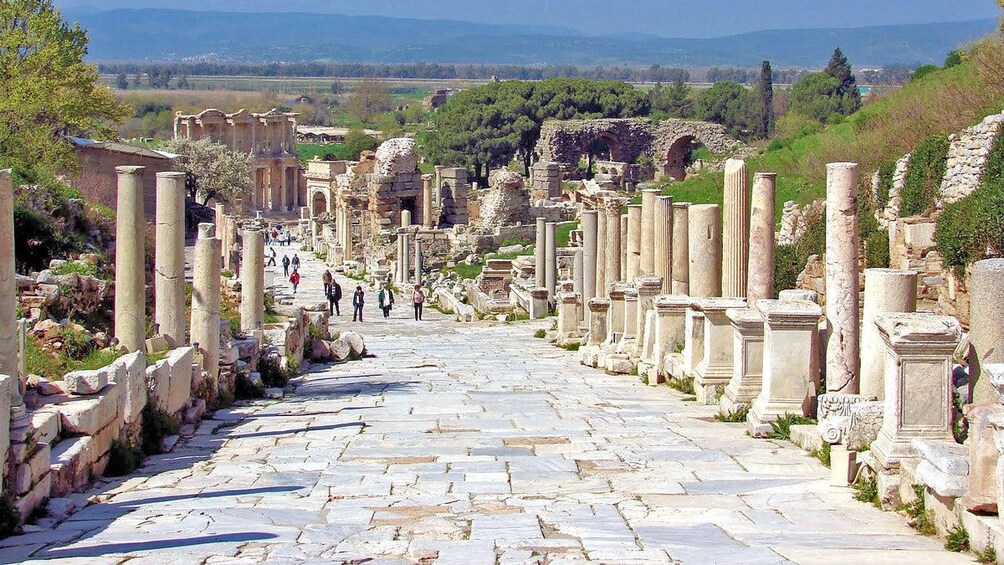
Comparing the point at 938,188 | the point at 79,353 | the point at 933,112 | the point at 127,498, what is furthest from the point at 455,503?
the point at 933,112

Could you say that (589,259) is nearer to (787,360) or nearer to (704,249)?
(704,249)

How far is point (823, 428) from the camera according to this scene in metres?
9.94

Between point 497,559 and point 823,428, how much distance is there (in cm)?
359

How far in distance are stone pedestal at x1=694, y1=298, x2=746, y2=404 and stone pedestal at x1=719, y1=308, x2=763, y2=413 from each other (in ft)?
3.56

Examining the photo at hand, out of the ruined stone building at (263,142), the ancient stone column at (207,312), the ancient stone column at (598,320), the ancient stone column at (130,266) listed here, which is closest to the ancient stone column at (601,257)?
the ancient stone column at (598,320)

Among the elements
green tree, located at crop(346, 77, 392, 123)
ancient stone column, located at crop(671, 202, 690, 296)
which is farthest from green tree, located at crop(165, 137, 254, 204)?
green tree, located at crop(346, 77, 392, 123)

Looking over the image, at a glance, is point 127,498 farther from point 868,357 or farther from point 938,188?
point 938,188

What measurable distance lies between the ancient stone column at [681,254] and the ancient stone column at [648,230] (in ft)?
5.81

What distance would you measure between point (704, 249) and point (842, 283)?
16.0 feet

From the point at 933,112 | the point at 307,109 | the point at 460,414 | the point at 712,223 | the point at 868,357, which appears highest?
the point at 307,109

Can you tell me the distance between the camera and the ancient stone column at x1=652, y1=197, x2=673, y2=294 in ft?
63.5

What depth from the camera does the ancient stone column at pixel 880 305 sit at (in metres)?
10.2

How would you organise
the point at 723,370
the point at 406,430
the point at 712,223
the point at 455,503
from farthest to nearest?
1. the point at 712,223
2. the point at 723,370
3. the point at 406,430
4. the point at 455,503

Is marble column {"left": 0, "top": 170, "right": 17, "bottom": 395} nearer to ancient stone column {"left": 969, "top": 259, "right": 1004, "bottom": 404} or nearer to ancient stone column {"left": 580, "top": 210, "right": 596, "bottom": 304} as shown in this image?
ancient stone column {"left": 969, "top": 259, "right": 1004, "bottom": 404}
